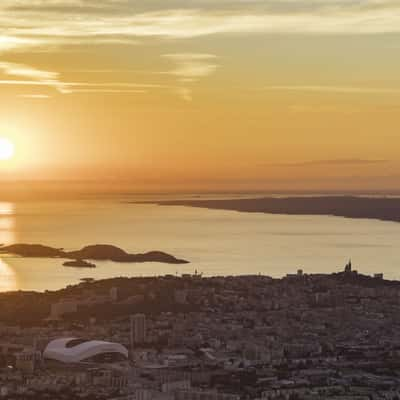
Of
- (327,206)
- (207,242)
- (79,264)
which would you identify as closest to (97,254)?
(79,264)

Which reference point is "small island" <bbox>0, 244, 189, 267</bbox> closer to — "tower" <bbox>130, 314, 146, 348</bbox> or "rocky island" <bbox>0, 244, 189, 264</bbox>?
"rocky island" <bbox>0, 244, 189, 264</bbox>

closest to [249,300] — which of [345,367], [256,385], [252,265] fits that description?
[345,367]

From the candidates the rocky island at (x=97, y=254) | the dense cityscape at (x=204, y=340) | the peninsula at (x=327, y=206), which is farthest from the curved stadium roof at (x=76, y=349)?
the peninsula at (x=327, y=206)

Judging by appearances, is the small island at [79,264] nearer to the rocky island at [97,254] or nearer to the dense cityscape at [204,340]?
the rocky island at [97,254]

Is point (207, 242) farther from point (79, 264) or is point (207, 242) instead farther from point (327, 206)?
point (327, 206)

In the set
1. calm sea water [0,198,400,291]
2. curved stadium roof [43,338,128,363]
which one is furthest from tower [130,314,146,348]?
calm sea water [0,198,400,291]

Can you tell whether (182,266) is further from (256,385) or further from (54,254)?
(256,385)

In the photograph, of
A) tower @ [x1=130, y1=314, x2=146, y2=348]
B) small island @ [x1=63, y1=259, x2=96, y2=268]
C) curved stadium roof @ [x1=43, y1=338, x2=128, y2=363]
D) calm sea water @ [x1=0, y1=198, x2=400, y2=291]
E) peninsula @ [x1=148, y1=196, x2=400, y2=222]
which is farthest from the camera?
peninsula @ [x1=148, y1=196, x2=400, y2=222]
